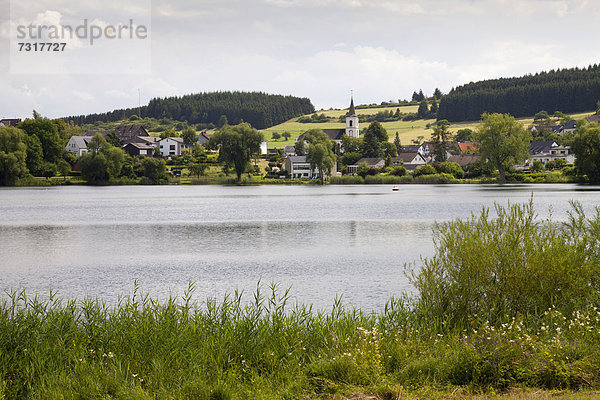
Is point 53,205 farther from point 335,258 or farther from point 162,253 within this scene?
point 335,258

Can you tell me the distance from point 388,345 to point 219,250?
21.9 metres

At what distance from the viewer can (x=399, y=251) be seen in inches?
1113

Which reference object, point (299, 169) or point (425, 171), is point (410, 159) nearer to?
point (425, 171)

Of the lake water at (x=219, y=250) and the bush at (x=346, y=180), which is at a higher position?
the bush at (x=346, y=180)

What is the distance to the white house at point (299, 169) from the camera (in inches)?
5753

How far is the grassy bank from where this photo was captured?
794 cm

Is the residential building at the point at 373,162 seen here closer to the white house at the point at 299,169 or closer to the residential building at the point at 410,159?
the residential building at the point at 410,159

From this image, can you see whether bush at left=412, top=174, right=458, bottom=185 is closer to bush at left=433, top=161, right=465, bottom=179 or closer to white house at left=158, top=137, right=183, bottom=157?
bush at left=433, top=161, right=465, bottom=179

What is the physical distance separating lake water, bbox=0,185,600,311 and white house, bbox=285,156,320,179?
293 feet

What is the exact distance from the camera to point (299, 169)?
14738 centimetres

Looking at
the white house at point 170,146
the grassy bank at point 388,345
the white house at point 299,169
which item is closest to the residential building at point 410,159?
the white house at point 299,169

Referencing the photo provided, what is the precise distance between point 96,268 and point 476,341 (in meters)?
19.8

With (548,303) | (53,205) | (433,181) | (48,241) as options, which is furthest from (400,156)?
(548,303)

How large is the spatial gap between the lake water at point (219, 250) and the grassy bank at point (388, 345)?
7.40 ft
